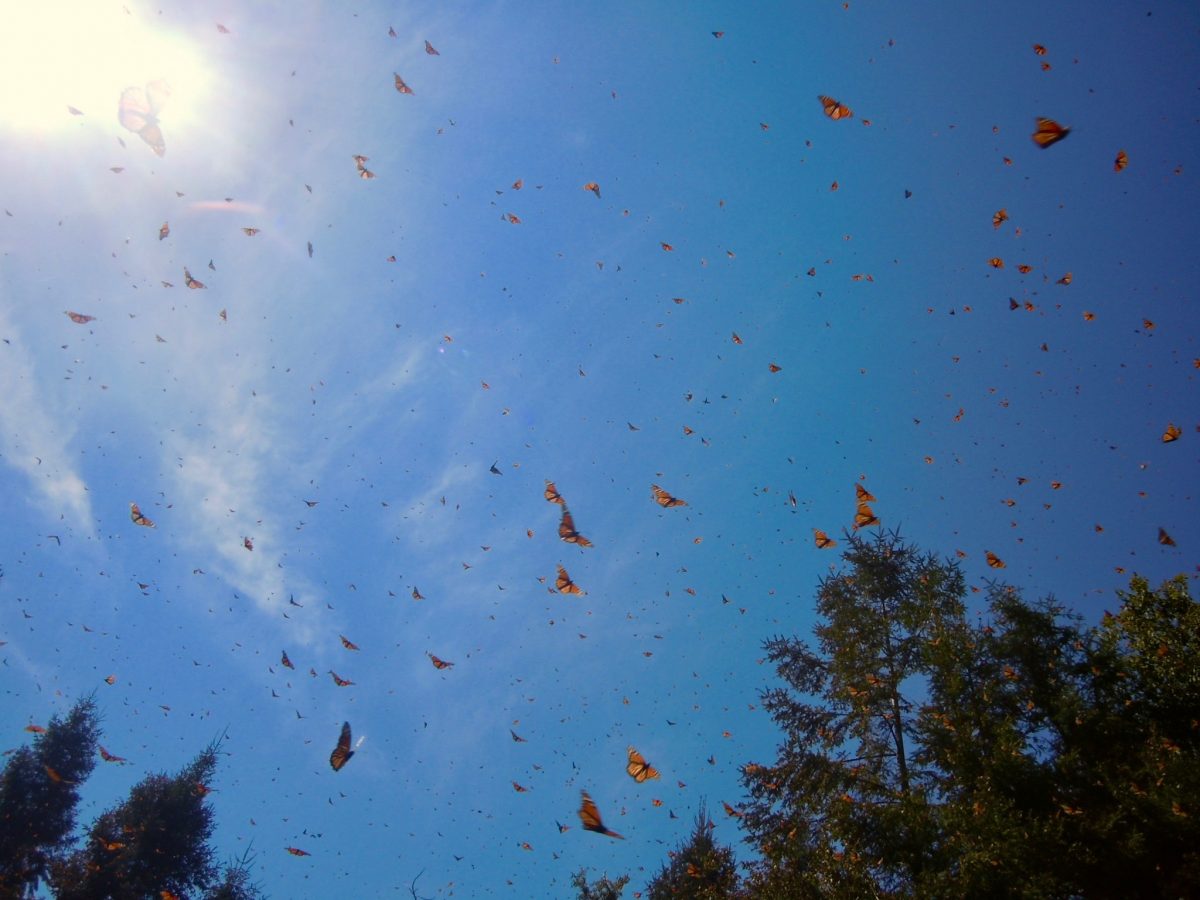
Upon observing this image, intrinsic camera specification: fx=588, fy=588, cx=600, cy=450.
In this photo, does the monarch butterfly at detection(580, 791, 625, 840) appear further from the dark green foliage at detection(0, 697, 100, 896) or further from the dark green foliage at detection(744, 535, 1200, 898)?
the dark green foliage at detection(0, 697, 100, 896)

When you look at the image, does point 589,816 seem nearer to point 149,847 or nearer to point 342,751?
point 342,751

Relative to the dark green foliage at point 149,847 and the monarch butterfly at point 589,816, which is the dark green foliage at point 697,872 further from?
the dark green foliage at point 149,847

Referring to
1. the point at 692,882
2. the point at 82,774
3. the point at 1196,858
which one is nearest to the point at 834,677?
the point at 1196,858

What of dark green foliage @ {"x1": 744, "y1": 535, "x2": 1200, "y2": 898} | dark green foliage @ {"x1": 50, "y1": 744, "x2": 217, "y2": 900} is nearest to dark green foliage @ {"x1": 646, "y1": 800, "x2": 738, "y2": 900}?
dark green foliage @ {"x1": 744, "y1": 535, "x2": 1200, "y2": 898}

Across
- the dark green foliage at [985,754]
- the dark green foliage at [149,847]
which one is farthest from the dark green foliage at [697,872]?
the dark green foliage at [149,847]

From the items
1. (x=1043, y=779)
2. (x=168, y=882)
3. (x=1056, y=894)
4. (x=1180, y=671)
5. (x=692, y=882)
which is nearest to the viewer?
(x=1056, y=894)

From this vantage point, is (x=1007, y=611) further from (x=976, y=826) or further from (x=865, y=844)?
(x=865, y=844)
